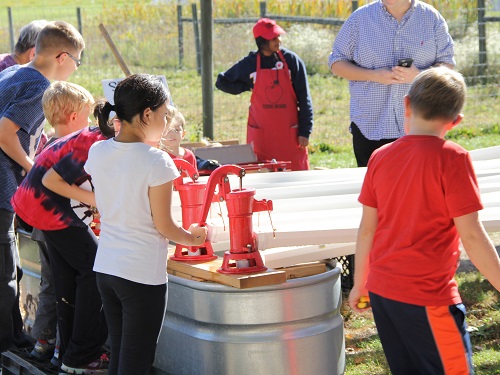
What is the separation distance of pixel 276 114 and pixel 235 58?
10044mm

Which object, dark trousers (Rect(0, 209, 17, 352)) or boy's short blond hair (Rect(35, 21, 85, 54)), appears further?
dark trousers (Rect(0, 209, 17, 352))

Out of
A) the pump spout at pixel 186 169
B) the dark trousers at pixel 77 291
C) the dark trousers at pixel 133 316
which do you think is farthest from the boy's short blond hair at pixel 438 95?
the dark trousers at pixel 77 291

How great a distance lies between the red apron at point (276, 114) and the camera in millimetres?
7363

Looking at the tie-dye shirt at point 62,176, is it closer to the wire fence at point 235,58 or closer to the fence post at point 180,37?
the wire fence at point 235,58

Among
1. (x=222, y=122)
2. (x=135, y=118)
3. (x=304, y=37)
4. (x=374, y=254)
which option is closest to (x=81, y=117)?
(x=135, y=118)

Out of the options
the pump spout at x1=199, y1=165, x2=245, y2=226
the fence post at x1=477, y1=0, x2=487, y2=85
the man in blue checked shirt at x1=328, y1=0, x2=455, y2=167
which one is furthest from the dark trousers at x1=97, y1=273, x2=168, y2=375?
the fence post at x1=477, y1=0, x2=487, y2=85

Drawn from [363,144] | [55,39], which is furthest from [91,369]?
[363,144]

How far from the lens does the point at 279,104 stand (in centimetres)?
737

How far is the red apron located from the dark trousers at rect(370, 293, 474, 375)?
14.4ft

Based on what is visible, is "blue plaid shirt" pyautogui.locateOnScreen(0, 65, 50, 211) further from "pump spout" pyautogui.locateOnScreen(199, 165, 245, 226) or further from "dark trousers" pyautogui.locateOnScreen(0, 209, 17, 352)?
"pump spout" pyautogui.locateOnScreen(199, 165, 245, 226)

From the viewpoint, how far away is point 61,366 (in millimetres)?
4332

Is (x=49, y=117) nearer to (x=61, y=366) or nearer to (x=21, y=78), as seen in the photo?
(x=21, y=78)

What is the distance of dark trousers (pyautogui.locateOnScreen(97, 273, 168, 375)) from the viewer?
3447mm

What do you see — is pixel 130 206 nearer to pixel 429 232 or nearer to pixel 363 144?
pixel 429 232
